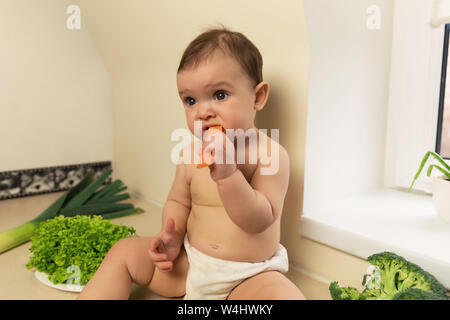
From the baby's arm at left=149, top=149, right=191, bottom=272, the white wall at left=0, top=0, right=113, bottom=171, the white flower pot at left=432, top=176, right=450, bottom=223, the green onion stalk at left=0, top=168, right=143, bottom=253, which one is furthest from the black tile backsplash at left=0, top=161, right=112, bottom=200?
the white flower pot at left=432, top=176, right=450, bottom=223

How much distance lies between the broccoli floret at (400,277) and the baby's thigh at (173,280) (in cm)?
37

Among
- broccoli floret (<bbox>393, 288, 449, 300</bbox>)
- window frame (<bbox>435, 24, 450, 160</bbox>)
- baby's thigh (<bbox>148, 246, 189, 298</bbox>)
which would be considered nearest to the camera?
broccoli floret (<bbox>393, 288, 449, 300</bbox>)

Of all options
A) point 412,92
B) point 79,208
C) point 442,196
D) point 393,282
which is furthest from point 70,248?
point 412,92

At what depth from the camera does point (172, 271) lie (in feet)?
2.41

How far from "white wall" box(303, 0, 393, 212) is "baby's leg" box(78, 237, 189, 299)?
0.32 metres

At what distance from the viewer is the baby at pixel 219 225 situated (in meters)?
0.63

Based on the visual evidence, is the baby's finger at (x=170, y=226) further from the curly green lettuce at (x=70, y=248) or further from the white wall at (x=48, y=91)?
the white wall at (x=48, y=91)

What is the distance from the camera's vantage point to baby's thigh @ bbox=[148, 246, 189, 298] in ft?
2.38

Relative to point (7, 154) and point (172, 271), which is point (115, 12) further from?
point (172, 271)

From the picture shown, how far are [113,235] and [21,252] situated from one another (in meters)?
0.29

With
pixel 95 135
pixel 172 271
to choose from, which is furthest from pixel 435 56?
pixel 95 135

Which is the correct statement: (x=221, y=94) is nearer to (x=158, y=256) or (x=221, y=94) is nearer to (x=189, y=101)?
(x=189, y=101)

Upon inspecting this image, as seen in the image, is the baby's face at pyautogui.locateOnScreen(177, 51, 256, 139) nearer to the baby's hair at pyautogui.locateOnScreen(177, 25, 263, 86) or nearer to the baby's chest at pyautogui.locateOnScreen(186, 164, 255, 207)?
the baby's hair at pyautogui.locateOnScreen(177, 25, 263, 86)

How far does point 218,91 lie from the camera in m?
0.64
